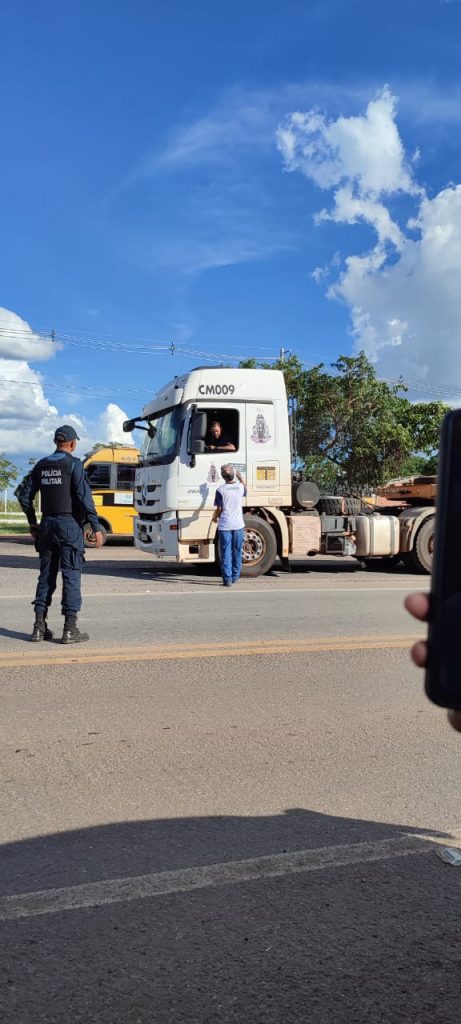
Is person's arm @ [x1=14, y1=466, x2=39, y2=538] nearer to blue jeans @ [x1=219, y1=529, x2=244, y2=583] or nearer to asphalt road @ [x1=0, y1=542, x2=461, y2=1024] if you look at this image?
asphalt road @ [x1=0, y1=542, x2=461, y2=1024]

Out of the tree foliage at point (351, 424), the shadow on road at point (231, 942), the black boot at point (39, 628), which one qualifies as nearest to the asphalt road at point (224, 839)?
the shadow on road at point (231, 942)

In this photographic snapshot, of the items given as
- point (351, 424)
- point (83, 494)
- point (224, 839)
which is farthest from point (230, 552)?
point (351, 424)

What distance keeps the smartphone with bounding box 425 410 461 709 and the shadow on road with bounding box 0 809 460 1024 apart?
1.18m

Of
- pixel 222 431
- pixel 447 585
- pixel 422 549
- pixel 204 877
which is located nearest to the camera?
pixel 447 585

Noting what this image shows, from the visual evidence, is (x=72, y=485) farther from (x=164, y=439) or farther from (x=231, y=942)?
(x=164, y=439)

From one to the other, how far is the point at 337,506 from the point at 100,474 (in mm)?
7094

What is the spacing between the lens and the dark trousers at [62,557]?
6.83 meters

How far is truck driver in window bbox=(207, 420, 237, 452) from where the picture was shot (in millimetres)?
11648

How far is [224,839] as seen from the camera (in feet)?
10.0

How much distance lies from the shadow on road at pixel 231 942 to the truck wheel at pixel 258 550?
913 centimetres

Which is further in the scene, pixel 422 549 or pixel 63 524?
pixel 422 549

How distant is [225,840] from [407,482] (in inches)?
453

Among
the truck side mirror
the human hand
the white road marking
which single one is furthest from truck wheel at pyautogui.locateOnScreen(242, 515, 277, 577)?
the human hand

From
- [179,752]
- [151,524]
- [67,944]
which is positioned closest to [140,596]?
[151,524]
